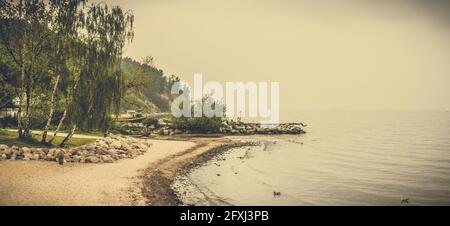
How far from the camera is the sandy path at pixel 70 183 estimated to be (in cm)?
1761

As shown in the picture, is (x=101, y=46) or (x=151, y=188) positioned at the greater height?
(x=101, y=46)

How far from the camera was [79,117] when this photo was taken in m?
33.9

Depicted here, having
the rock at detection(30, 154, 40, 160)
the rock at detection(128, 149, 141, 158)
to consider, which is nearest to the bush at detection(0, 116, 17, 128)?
the rock at detection(128, 149, 141, 158)

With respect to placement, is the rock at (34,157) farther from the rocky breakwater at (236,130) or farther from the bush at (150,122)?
the bush at (150,122)

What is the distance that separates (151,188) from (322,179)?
14.1 meters

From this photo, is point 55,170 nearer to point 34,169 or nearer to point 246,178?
point 34,169

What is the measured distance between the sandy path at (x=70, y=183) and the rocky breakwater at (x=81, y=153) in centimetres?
Answer: 122

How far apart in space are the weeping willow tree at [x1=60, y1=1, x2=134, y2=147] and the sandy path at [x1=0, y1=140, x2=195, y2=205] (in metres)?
7.61

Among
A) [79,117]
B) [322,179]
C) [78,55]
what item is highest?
[78,55]

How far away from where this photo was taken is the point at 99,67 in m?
32.8

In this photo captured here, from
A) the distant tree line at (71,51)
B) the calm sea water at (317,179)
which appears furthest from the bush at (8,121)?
the calm sea water at (317,179)

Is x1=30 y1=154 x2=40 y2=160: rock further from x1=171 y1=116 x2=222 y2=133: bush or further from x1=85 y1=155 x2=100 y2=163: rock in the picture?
x1=171 y1=116 x2=222 y2=133: bush

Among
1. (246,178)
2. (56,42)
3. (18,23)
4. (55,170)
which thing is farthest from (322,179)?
(18,23)

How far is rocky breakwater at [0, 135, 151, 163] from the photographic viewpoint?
Answer: 90.5 feet
